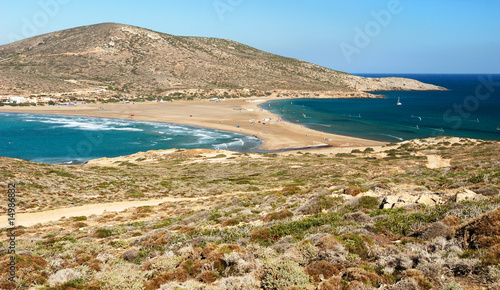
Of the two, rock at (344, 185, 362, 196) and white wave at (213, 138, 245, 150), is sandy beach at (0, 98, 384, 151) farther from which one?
rock at (344, 185, 362, 196)

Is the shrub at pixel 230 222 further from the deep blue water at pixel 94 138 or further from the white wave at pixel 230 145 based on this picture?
the white wave at pixel 230 145

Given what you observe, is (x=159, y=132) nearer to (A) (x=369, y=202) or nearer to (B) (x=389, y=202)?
(A) (x=369, y=202)

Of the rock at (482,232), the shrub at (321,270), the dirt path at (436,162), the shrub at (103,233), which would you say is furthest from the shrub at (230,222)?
the dirt path at (436,162)

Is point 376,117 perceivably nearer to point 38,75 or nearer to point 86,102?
point 86,102

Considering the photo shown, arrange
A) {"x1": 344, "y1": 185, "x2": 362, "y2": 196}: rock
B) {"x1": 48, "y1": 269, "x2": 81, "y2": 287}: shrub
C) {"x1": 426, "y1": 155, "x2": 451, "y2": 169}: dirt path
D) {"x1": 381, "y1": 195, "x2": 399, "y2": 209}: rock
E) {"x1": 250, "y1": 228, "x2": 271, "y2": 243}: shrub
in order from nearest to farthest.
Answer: {"x1": 48, "y1": 269, "x2": 81, "y2": 287}: shrub
{"x1": 250, "y1": 228, "x2": 271, "y2": 243}: shrub
{"x1": 381, "y1": 195, "x2": 399, "y2": 209}: rock
{"x1": 344, "y1": 185, "x2": 362, "y2": 196}: rock
{"x1": 426, "y1": 155, "x2": 451, "y2": 169}: dirt path

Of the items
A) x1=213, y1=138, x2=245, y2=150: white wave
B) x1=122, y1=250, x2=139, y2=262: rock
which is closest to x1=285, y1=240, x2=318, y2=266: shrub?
x1=122, y1=250, x2=139, y2=262: rock

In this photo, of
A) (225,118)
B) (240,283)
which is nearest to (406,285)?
(240,283)

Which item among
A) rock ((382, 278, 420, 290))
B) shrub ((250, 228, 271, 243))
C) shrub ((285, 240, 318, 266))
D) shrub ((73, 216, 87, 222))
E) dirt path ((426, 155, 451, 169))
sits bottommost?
shrub ((73, 216, 87, 222))
